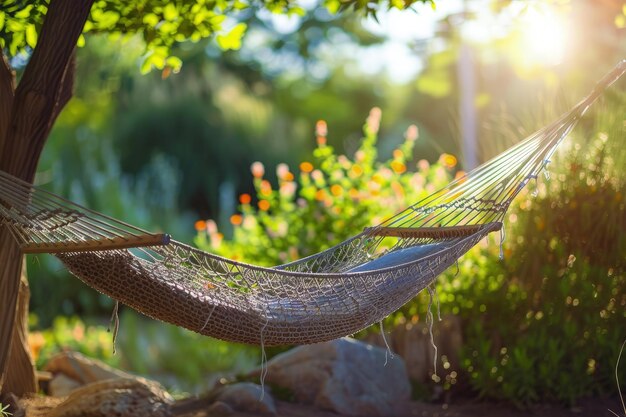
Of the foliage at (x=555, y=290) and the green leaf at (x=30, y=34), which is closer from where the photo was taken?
the green leaf at (x=30, y=34)

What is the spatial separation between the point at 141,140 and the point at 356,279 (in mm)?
11645

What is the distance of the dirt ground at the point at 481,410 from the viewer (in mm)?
3633

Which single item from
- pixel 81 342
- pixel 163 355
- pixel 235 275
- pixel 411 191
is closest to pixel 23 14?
pixel 235 275

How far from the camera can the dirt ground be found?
11.9 ft

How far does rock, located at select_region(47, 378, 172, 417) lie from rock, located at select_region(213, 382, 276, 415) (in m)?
0.37

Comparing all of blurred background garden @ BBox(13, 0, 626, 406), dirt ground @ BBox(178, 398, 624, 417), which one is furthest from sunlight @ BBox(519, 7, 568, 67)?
dirt ground @ BBox(178, 398, 624, 417)

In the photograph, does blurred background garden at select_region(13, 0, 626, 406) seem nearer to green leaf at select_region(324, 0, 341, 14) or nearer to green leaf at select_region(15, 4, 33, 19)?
green leaf at select_region(324, 0, 341, 14)

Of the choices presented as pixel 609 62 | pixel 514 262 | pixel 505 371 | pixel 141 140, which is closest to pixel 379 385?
pixel 505 371

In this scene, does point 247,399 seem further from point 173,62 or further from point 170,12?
point 170,12

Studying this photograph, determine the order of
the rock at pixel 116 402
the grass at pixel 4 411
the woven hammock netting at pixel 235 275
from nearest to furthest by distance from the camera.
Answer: the woven hammock netting at pixel 235 275 → the grass at pixel 4 411 → the rock at pixel 116 402

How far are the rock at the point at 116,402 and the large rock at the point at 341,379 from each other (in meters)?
0.72

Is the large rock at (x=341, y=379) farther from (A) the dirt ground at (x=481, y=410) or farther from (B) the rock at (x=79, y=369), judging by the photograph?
(B) the rock at (x=79, y=369)

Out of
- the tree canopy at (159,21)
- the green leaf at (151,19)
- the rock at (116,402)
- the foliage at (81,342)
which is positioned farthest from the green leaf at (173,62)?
the foliage at (81,342)

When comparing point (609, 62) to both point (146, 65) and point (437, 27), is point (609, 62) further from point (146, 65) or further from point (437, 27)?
point (146, 65)
